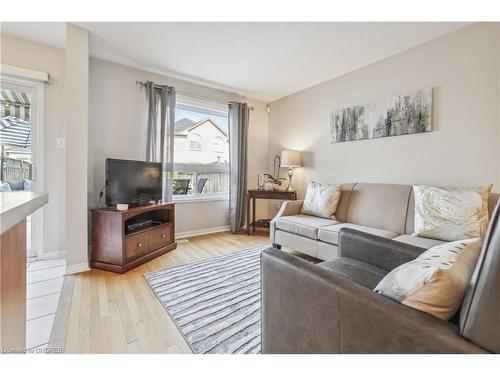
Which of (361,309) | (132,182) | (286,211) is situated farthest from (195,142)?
(361,309)

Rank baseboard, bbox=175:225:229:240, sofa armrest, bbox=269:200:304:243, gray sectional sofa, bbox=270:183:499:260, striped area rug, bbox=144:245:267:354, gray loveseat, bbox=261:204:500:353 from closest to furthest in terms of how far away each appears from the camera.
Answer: gray loveseat, bbox=261:204:500:353 < striped area rug, bbox=144:245:267:354 < gray sectional sofa, bbox=270:183:499:260 < sofa armrest, bbox=269:200:304:243 < baseboard, bbox=175:225:229:240

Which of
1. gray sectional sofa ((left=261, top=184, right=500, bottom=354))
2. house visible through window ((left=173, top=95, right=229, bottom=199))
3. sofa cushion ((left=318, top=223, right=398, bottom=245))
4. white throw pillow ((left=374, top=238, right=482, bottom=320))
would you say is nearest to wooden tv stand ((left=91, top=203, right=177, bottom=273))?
house visible through window ((left=173, top=95, right=229, bottom=199))

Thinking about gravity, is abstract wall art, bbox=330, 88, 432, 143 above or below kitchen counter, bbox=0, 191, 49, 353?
above

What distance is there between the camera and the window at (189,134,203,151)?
143 inches

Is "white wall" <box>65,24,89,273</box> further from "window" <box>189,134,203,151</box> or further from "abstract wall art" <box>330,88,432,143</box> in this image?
"abstract wall art" <box>330,88,432,143</box>

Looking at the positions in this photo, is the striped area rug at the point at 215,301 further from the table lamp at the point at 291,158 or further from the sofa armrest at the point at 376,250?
the table lamp at the point at 291,158

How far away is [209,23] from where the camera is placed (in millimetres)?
2096

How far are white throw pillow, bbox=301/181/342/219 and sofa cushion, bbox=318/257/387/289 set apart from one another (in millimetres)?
1266

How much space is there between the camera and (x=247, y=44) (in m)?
2.41

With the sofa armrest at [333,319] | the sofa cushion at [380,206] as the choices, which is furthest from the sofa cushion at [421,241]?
the sofa armrest at [333,319]
